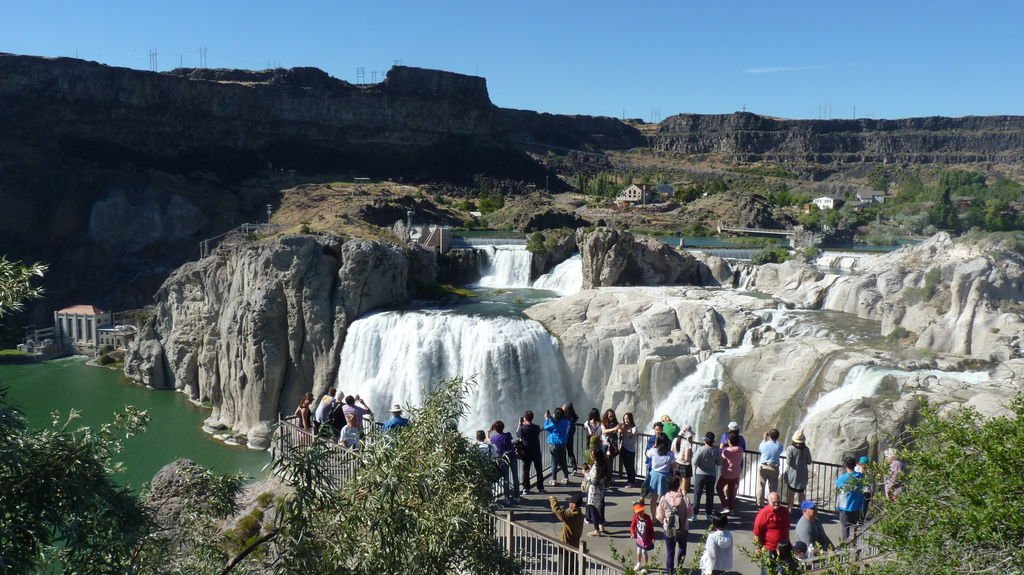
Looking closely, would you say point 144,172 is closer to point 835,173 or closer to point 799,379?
point 799,379

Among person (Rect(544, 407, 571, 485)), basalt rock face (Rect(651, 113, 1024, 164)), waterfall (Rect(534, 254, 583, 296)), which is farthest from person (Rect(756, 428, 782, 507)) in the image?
basalt rock face (Rect(651, 113, 1024, 164))

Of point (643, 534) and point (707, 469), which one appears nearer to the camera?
point (643, 534)

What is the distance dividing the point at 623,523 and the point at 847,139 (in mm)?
120845

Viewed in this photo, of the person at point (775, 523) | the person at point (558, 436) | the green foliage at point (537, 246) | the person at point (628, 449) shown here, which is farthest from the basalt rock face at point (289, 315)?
the person at point (775, 523)

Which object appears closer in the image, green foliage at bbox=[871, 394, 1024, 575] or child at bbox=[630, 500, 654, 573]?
green foliage at bbox=[871, 394, 1024, 575]

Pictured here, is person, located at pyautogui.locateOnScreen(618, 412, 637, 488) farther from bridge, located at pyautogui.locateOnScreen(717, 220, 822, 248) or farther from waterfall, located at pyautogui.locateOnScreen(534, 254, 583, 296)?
bridge, located at pyautogui.locateOnScreen(717, 220, 822, 248)

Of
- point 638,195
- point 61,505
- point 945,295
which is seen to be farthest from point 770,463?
point 638,195

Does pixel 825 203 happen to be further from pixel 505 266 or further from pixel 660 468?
pixel 660 468

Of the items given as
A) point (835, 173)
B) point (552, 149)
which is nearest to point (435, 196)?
point (552, 149)

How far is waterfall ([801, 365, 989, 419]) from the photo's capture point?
1768 centimetres

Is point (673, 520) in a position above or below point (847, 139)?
below

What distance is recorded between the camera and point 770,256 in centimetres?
3816

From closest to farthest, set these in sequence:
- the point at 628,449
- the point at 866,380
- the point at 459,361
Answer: the point at 628,449 → the point at 866,380 → the point at 459,361

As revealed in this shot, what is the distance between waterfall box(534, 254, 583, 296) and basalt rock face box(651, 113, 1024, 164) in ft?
278
